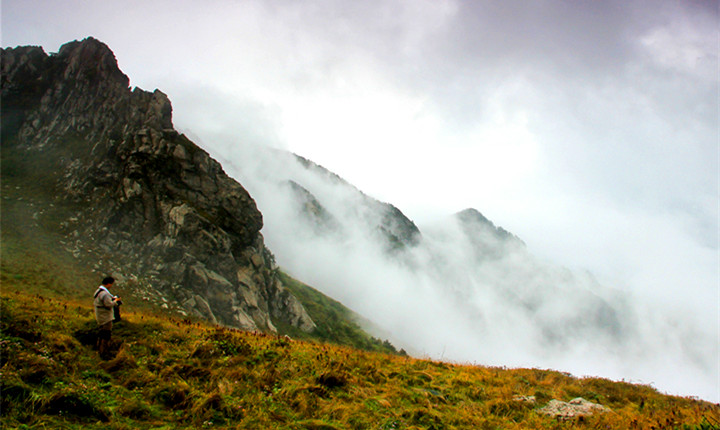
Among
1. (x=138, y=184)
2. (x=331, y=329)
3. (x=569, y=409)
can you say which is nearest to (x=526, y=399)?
(x=569, y=409)

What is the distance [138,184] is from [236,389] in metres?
66.3

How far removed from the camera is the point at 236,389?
9.62m

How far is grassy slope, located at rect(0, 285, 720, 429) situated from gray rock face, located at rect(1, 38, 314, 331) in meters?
44.5

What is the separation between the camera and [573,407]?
11242mm

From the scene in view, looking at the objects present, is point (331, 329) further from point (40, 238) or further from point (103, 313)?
point (103, 313)

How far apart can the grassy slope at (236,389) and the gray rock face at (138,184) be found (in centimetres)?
4455

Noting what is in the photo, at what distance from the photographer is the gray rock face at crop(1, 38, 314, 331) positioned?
56062 millimetres

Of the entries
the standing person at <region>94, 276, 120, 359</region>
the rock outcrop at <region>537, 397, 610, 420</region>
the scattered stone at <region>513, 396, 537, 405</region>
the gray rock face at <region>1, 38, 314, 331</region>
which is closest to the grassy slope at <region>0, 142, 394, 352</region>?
the gray rock face at <region>1, 38, 314, 331</region>

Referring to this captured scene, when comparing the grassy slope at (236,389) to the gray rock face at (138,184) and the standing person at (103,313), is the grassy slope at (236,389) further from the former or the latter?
the gray rock face at (138,184)

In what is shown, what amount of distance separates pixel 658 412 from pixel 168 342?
18283 millimetres

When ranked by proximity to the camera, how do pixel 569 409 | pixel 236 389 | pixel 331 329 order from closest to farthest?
pixel 236 389 < pixel 569 409 < pixel 331 329

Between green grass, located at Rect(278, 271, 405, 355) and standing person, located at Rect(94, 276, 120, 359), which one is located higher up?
standing person, located at Rect(94, 276, 120, 359)

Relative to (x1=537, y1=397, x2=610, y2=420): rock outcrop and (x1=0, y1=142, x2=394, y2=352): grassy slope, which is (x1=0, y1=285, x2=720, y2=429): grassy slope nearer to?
(x1=537, y1=397, x2=610, y2=420): rock outcrop

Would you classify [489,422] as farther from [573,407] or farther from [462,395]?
[573,407]
